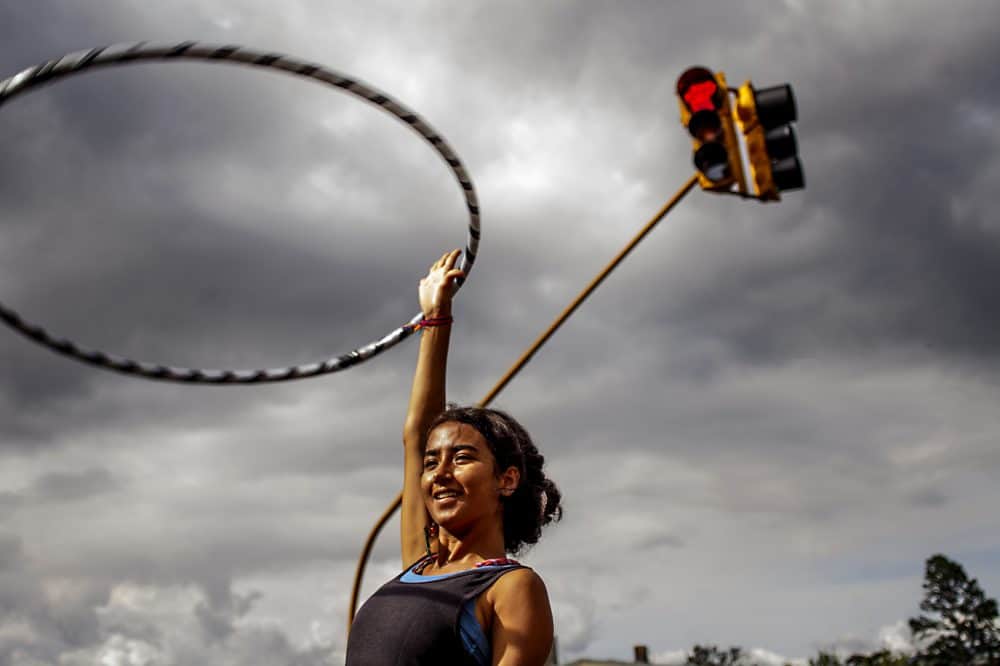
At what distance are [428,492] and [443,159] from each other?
3007 mm

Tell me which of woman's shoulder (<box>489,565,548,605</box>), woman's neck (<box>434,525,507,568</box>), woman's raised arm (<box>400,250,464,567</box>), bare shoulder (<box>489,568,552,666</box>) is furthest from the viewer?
woman's raised arm (<box>400,250,464,567</box>)

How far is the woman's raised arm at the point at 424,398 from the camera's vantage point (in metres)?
4.88

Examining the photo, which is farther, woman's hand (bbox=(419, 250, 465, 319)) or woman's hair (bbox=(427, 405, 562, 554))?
woman's hand (bbox=(419, 250, 465, 319))

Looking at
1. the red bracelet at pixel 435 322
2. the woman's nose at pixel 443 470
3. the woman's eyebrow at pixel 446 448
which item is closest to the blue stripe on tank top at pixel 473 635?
the woman's nose at pixel 443 470

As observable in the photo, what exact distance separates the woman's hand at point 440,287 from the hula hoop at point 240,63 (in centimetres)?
101

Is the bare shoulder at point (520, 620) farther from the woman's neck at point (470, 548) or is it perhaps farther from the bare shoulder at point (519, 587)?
the woman's neck at point (470, 548)

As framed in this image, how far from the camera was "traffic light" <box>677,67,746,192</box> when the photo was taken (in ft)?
26.5

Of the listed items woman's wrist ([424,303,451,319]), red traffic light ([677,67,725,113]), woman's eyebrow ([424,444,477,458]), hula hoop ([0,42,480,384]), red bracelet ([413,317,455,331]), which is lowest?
woman's eyebrow ([424,444,477,458])

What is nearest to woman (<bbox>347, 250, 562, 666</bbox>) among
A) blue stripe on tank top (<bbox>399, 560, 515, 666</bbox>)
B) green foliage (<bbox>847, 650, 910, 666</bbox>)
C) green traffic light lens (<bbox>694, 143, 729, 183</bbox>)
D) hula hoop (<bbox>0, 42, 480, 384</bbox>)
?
blue stripe on tank top (<bbox>399, 560, 515, 666</bbox>)

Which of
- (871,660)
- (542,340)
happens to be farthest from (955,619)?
(542,340)

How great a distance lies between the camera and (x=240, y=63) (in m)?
5.89

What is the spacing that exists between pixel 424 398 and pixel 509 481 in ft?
2.72

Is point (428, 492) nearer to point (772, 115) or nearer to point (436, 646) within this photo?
point (436, 646)

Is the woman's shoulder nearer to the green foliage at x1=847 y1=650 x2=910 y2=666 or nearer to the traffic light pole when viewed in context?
the traffic light pole
